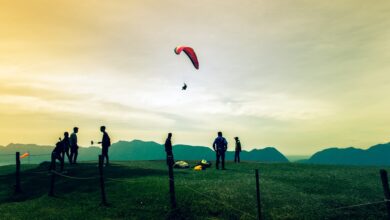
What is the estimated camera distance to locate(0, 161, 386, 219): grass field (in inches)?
638

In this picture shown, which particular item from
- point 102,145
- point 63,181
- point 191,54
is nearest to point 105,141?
point 102,145

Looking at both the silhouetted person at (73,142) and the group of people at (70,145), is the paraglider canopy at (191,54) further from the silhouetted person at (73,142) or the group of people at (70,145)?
the silhouetted person at (73,142)

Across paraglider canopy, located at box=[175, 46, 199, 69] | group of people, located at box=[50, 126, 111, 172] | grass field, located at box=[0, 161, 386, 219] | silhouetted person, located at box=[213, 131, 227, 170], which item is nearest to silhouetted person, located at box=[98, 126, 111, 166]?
group of people, located at box=[50, 126, 111, 172]

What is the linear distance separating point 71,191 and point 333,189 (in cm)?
1830

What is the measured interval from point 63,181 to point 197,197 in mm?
11442

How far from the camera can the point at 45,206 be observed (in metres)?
17.8

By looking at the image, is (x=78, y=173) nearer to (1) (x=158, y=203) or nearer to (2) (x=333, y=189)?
(1) (x=158, y=203)

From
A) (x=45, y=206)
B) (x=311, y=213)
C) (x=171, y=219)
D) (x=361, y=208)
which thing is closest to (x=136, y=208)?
(x=171, y=219)

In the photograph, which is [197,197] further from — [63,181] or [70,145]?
[70,145]

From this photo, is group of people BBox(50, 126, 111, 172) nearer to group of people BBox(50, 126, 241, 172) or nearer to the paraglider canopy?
group of people BBox(50, 126, 241, 172)

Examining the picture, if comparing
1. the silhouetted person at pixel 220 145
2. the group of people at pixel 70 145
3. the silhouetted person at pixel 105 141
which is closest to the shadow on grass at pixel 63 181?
the group of people at pixel 70 145

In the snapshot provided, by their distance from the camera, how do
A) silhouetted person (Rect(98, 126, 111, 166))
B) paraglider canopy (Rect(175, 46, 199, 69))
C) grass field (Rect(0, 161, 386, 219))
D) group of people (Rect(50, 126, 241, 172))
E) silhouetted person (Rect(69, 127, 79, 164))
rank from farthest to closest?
paraglider canopy (Rect(175, 46, 199, 69)) → silhouetted person (Rect(69, 127, 79, 164)) → silhouetted person (Rect(98, 126, 111, 166)) → group of people (Rect(50, 126, 241, 172)) → grass field (Rect(0, 161, 386, 219))

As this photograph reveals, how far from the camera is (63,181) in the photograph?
22.8m

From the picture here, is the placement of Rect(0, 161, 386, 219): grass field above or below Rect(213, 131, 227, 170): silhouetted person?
below
